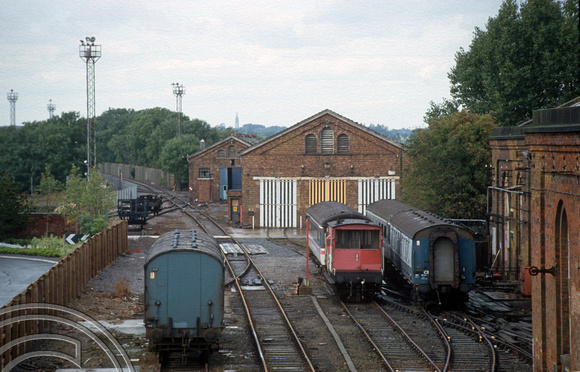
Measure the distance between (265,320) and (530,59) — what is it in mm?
28211

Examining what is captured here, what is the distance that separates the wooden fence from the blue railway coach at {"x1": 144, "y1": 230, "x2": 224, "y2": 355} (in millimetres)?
3012

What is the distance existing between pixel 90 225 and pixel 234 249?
8.29 meters

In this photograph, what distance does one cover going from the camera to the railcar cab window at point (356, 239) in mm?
21078

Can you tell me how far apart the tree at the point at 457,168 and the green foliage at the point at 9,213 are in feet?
80.1

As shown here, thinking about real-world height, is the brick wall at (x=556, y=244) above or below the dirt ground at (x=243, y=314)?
above

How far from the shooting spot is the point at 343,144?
139 ft

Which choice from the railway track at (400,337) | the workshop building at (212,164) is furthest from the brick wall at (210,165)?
the railway track at (400,337)

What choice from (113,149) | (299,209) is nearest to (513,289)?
(299,209)

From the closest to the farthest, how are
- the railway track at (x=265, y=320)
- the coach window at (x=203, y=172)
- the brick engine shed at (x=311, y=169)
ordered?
1. the railway track at (x=265, y=320)
2. the brick engine shed at (x=311, y=169)
3. the coach window at (x=203, y=172)

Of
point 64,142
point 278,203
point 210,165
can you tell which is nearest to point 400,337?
point 278,203

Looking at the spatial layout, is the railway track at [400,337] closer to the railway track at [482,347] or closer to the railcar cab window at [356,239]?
the railway track at [482,347]

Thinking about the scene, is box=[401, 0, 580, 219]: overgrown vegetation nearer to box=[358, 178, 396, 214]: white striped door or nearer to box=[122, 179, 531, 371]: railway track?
box=[358, 178, 396, 214]: white striped door

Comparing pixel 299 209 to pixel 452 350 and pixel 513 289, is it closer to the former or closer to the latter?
pixel 513 289

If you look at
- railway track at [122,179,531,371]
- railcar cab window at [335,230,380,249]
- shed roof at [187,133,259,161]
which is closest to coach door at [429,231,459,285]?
railway track at [122,179,531,371]
